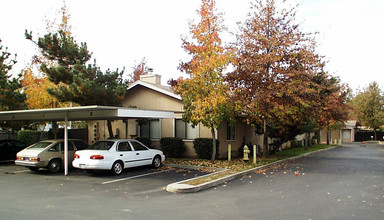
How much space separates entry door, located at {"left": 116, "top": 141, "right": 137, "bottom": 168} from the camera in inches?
506

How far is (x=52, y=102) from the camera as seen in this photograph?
23.4m

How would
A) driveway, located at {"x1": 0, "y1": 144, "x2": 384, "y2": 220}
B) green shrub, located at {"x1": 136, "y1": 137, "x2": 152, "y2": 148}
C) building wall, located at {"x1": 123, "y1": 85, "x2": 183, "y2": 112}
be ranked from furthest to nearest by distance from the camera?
green shrub, located at {"x1": 136, "y1": 137, "x2": 152, "y2": 148} < building wall, located at {"x1": 123, "y1": 85, "x2": 183, "y2": 112} < driveway, located at {"x1": 0, "y1": 144, "x2": 384, "y2": 220}

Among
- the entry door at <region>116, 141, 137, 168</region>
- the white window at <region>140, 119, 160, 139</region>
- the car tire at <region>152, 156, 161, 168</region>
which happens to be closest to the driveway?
the entry door at <region>116, 141, 137, 168</region>

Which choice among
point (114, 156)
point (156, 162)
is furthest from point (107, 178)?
point (156, 162)

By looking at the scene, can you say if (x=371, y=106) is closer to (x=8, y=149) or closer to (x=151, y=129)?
(x=151, y=129)

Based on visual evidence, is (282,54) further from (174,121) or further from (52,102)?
(52,102)

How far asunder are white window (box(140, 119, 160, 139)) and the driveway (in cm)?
817

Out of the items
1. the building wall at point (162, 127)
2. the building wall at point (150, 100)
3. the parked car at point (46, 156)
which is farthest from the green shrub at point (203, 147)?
the parked car at point (46, 156)

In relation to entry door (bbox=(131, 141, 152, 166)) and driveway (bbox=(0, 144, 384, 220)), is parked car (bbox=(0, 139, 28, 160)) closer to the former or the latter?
driveway (bbox=(0, 144, 384, 220))

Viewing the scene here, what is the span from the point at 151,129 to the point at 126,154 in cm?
757

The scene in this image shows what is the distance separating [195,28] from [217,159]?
7439 mm

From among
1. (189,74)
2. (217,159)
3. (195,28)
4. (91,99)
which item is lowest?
(217,159)

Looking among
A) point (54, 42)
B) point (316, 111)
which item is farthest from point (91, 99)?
point (316, 111)

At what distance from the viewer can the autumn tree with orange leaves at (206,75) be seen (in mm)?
14375
